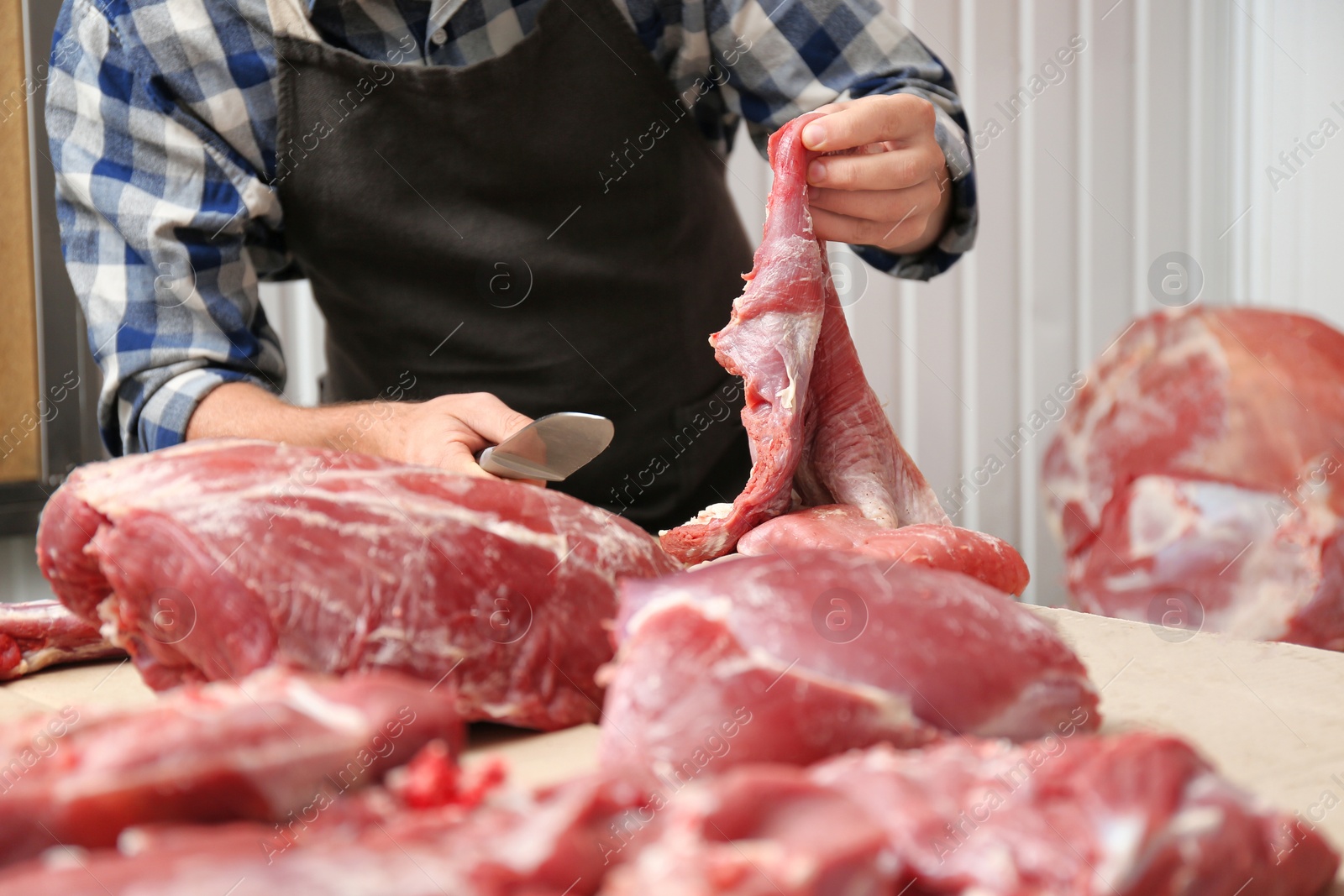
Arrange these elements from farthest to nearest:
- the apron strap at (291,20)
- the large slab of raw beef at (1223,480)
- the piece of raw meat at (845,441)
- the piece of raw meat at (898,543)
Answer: the apron strap at (291,20), the piece of raw meat at (845,441), the piece of raw meat at (898,543), the large slab of raw beef at (1223,480)

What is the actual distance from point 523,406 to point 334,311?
48 cm

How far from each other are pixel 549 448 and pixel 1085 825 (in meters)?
1.04

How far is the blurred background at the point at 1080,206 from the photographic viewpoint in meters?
4.19

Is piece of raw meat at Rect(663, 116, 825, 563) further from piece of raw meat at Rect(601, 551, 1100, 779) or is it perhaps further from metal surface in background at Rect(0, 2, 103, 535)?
metal surface in background at Rect(0, 2, 103, 535)

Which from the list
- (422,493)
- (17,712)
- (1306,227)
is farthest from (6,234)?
(1306,227)

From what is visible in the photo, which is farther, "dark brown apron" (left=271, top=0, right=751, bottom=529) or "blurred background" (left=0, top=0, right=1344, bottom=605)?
"blurred background" (left=0, top=0, right=1344, bottom=605)

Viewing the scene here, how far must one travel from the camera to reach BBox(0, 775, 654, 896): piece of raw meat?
0.52m

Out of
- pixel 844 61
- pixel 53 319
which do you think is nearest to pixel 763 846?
pixel 844 61

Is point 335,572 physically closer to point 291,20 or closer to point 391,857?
point 391,857

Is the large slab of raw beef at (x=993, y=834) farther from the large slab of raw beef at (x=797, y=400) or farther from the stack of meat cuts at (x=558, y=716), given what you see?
the large slab of raw beef at (x=797, y=400)

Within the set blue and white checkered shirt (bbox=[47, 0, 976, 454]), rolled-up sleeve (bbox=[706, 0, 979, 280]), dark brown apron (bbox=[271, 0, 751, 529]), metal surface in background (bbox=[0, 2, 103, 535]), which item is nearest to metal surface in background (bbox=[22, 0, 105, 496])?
metal surface in background (bbox=[0, 2, 103, 535])

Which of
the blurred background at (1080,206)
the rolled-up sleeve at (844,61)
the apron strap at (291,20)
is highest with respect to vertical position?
the apron strap at (291,20)

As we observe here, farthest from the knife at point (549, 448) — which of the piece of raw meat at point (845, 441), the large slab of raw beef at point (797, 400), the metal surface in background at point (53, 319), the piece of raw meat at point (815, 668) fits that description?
the metal surface in background at point (53, 319)

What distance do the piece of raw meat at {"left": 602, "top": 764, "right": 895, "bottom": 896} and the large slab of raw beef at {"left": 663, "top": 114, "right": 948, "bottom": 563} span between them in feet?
2.90
